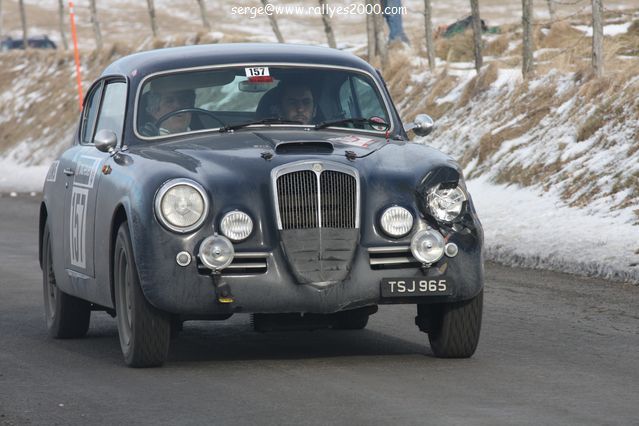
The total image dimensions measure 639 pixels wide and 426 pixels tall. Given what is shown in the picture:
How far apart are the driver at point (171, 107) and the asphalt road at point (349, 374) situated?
4.20ft

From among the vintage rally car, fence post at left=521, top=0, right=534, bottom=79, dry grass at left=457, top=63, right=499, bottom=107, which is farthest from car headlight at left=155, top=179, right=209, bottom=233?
dry grass at left=457, top=63, right=499, bottom=107

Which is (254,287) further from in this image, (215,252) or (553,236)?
(553,236)

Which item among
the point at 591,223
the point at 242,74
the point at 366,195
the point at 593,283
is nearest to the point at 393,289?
the point at 366,195

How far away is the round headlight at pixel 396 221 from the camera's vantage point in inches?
308

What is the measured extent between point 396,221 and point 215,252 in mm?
935

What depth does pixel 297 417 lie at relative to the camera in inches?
254

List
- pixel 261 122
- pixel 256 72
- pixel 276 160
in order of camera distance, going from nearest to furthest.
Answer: pixel 276 160 < pixel 261 122 < pixel 256 72

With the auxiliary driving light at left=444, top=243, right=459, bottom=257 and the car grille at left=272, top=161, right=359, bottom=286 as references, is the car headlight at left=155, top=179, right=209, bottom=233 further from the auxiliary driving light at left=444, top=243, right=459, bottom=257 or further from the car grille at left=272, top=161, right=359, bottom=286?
the auxiliary driving light at left=444, top=243, right=459, bottom=257

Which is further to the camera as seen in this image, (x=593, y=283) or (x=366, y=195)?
(x=593, y=283)

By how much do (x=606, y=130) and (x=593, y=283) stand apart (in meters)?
6.07

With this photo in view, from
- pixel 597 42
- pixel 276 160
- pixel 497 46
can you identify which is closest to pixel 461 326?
pixel 276 160

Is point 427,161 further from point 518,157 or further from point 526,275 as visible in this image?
point 518,157

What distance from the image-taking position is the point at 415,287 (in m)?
7.82

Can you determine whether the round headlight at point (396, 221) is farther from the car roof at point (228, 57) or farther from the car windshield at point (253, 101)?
the car roof at point (228, 57)
